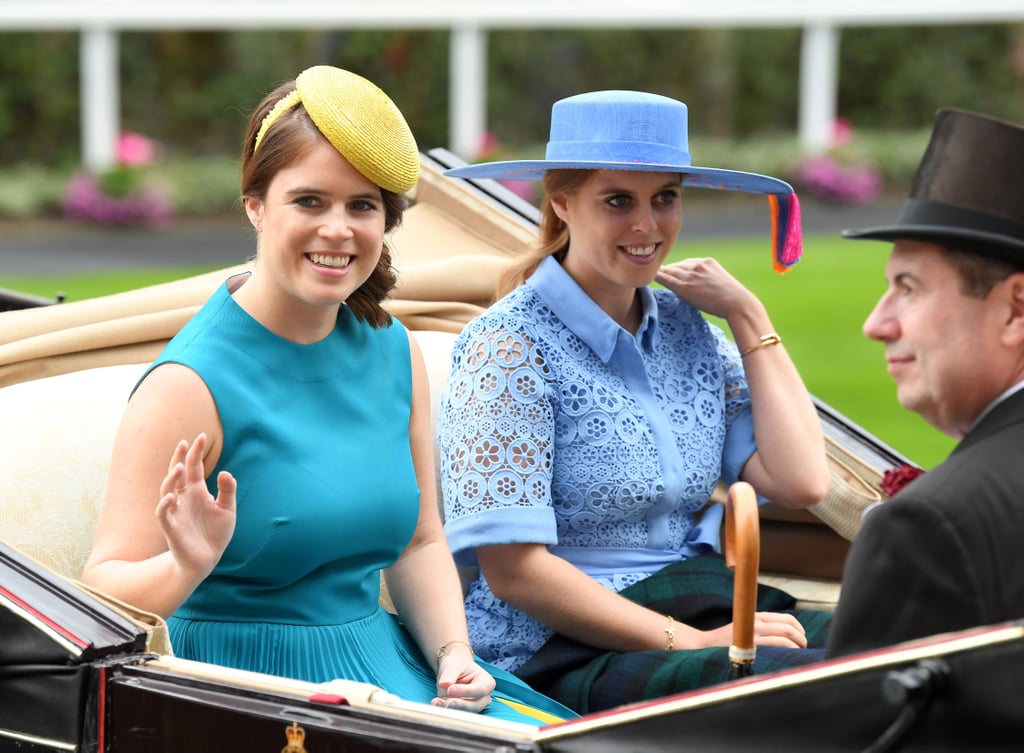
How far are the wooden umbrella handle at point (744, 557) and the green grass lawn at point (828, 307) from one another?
6188mm

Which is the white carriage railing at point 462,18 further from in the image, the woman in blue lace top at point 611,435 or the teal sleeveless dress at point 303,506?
the teal sleeveless dress at point 303,506

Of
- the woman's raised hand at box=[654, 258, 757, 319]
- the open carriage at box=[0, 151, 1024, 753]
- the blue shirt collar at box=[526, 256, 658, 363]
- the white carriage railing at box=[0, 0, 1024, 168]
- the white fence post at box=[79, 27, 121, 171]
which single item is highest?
the white carriage railing at box=[0, 0, 1024, 168]

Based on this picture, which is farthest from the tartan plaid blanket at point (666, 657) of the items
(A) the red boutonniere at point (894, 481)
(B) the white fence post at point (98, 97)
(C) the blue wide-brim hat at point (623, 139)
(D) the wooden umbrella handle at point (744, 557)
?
(B) the white fence post at point (98, 97)

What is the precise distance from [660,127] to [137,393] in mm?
1107

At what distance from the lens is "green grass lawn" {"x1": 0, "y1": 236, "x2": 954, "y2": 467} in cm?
914

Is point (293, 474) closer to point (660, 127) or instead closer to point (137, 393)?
point (137, 393)

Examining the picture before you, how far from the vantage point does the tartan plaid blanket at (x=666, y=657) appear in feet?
8.36

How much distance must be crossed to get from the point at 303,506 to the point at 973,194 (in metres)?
1.11

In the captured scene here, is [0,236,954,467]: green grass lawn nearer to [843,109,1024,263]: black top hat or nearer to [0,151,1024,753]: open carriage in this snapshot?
[0,151,1024,753]: open carriage

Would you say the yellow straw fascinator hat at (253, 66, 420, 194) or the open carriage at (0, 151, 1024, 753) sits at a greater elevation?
the yellow straw fascinator hat at (253, 66, 420, 194)

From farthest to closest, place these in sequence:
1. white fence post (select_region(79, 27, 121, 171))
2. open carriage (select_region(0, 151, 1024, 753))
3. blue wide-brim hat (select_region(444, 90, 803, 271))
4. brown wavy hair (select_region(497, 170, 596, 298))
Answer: white fence post (select_region(79, 27, 121, 171)) < brown wavy hair (select_region(497, 170, 596, 298)) < blue wide-brim hat (select_region(444, 90, 803, 271)) < open carriage (select_region(0, 151, 1024, 753))

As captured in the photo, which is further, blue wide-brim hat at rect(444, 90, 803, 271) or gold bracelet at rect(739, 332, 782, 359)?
gold bracelet at rect(739, 332, 782, 359)

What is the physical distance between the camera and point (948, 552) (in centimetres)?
159

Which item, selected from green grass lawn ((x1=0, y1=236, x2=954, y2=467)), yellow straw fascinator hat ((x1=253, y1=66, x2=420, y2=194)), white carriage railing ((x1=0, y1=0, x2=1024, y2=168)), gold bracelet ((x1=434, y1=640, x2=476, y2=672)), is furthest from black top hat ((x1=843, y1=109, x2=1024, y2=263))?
white carriage railing ((x1=0, y1=0, x2=1024, y2=168))
